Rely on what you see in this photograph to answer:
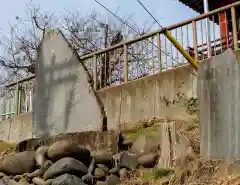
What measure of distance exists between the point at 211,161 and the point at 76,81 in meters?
3.76

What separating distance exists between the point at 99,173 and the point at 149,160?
72cm

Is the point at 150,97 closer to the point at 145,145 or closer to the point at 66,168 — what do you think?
the point at 145,145

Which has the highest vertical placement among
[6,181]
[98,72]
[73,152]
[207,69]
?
[98,72]

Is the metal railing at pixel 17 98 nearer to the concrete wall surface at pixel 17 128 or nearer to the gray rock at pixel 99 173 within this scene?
the concrete wall surface at pixel 17 128

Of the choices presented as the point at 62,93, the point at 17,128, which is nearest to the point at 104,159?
the point at 62,93

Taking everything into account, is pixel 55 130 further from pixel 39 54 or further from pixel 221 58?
pixel 221 58

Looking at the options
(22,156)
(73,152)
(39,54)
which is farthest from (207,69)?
(39,54)

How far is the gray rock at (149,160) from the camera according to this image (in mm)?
6078

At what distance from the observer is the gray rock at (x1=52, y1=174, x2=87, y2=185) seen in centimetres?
556

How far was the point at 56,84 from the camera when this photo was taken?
28.5ft

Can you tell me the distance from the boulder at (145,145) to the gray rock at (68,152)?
0.75 m

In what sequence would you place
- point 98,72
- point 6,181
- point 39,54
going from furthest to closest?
point 98,72 < point 39,54 < point 6,181

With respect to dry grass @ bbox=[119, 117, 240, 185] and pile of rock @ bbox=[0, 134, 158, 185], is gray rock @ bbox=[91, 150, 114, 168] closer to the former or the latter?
pile of rock @ bbox=[0, 134, 158, 185]

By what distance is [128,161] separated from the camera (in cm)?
625
